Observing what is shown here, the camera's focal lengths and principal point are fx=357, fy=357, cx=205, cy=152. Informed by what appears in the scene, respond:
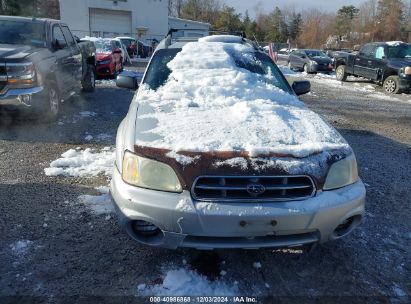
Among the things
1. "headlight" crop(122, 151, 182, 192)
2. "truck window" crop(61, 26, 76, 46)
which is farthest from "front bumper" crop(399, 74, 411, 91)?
"headlight" crop(122, 151, 182, 192)

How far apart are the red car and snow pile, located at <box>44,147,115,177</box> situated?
8.44 metres

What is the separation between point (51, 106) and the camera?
6477 mm

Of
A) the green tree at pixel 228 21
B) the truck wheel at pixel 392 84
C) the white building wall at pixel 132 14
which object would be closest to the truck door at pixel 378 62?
the truck wheel at pixel 392 84

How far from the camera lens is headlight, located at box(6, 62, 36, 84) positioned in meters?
5.73

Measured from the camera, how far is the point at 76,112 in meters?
7.86

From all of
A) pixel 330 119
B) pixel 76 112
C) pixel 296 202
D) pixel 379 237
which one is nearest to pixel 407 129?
pixel 330 119

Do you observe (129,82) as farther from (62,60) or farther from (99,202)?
(62,60)

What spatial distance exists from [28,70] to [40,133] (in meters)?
1.07

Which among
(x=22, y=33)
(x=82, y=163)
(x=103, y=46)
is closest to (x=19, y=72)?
(x=22, y=33)

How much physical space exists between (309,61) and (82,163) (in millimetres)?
17688

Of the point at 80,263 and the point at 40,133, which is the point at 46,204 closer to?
the point at 80,263

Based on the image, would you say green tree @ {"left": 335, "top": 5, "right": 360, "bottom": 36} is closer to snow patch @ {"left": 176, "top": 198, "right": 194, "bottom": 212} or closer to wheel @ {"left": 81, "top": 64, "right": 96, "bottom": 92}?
wheel @ {"left": 81, "top": 64, "right": 96, "bottom": 92}

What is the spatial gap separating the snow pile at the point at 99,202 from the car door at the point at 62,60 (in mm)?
3723

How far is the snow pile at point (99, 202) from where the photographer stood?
3.56m
